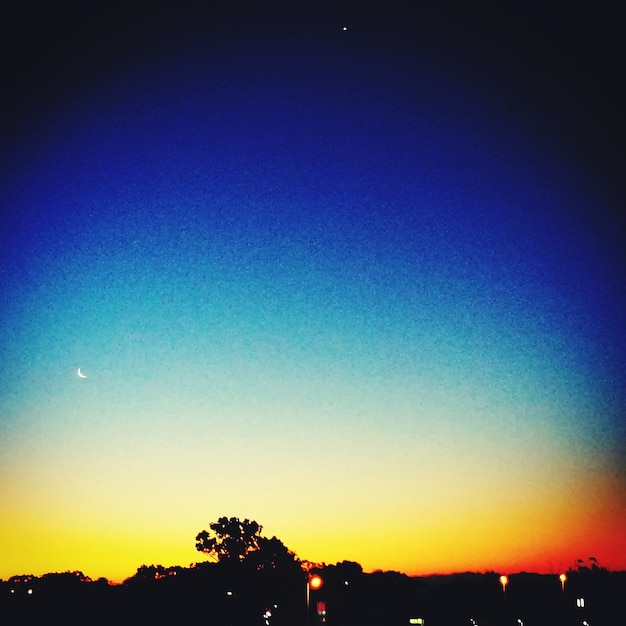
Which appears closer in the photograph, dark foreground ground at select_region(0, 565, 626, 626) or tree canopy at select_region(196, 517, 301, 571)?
dark foreground ground at select_region(0, 565, 626, 626)

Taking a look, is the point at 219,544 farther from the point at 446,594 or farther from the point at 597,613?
the point at 597,613

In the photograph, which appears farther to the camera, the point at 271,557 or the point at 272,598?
the point at 271,557

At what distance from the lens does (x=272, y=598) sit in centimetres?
7600

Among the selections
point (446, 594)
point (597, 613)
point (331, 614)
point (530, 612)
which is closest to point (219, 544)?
point (331, 614)

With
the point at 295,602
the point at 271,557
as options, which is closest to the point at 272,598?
the point at 295,602

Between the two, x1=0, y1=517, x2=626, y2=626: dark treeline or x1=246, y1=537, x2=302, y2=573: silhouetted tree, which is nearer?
x1=0, y1=517, x2=626, y2=626: dark treeline

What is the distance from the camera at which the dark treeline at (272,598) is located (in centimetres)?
5538

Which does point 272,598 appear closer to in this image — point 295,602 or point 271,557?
point 295,602

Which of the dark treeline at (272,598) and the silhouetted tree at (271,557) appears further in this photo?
the silhouetted tree at (271,557)

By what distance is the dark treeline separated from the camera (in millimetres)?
55375

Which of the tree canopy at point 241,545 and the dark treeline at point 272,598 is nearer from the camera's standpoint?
the dark treeline at point 272,598

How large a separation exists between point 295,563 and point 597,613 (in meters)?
48.9

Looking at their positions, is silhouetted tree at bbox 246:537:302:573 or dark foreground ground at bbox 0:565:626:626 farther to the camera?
silhouetted tree at bbox 246:537:302:573

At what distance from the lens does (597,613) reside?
62.8m
